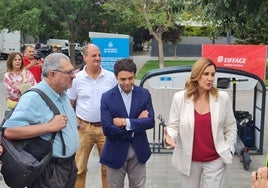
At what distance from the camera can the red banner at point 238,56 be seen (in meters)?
9.66

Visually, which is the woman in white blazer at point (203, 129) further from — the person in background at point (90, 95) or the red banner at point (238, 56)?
the red banner at point (238, 56)

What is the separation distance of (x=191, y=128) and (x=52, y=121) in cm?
132

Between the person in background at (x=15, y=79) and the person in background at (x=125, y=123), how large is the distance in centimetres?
260

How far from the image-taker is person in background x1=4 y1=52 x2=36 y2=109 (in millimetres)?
6641

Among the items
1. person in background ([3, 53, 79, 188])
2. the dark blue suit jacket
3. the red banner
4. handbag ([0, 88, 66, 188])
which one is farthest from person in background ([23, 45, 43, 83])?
handbag ([0, 88, 66, 188])

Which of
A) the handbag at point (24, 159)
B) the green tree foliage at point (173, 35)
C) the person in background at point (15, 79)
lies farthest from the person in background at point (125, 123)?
the green tree foliage at point (173, 35)

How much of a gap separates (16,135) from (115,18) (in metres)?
23.5

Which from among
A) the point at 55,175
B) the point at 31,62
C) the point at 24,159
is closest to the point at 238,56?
the point at 31,62

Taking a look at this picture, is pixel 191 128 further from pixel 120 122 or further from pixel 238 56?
pixel 238 56

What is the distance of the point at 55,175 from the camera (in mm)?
3455

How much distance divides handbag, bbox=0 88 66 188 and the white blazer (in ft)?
4.19

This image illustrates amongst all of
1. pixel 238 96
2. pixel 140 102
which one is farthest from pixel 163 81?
pixel 238 96

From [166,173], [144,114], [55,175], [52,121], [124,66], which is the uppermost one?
[124,66]

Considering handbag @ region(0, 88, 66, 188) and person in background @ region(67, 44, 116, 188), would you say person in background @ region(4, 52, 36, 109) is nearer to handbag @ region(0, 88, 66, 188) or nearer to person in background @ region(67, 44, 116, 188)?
person in background @ region(67, 44, 116, 188)
